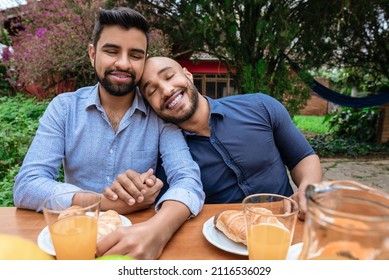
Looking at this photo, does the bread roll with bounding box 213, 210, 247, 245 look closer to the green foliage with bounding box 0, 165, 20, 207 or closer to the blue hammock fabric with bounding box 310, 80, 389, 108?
the green foliage with bounding box 0, 165, 20, 207

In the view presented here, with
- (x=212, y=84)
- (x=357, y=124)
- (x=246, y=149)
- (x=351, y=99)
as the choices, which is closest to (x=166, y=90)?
(x=246, y=149)

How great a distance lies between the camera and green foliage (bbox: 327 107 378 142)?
23.8 feet

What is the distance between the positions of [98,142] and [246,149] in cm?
A: 81

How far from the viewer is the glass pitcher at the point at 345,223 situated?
1.42 ft

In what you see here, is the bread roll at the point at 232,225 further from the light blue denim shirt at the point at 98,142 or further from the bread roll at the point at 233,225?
the light blue denim shirt at the point at 98,142

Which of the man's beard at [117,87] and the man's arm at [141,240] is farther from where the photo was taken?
the man's beard at [117,87]

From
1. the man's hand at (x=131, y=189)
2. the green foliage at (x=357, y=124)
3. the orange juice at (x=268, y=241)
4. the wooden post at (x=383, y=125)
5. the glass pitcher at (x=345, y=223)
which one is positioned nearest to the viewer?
the glass pitcher at (x=345, y=223)

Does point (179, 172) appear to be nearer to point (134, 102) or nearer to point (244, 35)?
point (134, 102)

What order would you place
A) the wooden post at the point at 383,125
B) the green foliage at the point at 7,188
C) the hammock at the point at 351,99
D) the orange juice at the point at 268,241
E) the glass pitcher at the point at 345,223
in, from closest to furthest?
the glass pitcher at the point at 345,223 < the orange juice at the point at 268,241 < the green foliage at the point at 7,188 < the hammock at the point at 351,99 < the wooden post at the point at 383,125

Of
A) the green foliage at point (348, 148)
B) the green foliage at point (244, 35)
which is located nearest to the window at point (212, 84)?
the green foliage at point (348, 148)

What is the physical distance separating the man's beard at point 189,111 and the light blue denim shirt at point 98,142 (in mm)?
44

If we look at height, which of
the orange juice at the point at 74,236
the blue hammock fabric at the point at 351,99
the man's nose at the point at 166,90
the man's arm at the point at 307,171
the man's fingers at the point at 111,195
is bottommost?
the blue hammock fabric at the point at 351,99

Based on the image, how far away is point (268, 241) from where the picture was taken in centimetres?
79

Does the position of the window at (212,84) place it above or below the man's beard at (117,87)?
below
